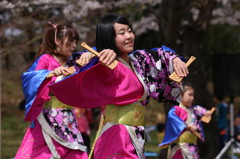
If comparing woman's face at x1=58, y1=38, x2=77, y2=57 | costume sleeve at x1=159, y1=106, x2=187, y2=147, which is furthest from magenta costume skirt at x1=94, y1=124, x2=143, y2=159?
costume sleeve at x1=159, y1=106, x2=187, y2=147

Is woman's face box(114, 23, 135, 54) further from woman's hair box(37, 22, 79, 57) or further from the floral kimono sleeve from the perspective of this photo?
woman's hair box(37, 22, 79, 57)

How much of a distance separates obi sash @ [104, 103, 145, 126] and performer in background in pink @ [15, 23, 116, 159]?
3.30ft

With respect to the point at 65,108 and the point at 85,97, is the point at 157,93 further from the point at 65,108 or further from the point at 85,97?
the point at 65,108

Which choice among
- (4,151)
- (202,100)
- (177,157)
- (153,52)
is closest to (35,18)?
(4,151)

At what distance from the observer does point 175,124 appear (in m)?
6.63

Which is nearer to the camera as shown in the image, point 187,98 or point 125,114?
point 125,114

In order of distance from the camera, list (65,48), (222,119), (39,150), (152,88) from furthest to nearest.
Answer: (222,119)
(65,48)
(39,150)
(152,88)

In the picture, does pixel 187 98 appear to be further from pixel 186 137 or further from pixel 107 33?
pixel 107 33

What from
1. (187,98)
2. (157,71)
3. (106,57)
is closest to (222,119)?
(187,98)

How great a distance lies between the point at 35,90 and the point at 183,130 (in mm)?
2350

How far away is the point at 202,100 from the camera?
9680mm

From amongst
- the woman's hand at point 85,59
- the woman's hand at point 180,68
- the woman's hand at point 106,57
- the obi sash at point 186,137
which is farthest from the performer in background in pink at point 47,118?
the obi sash at point 186,137

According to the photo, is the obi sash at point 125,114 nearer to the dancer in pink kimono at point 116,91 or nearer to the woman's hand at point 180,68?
the dancer in pink kimono at point 116,91

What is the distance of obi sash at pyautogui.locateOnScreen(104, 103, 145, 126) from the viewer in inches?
155
